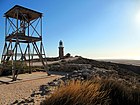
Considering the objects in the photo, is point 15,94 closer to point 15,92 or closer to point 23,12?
point 15,92

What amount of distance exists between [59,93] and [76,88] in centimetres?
47

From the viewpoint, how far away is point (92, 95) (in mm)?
3877

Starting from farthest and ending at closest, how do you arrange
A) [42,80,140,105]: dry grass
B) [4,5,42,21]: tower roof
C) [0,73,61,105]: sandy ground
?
1. [4,5,42,21]: tower roof
2. [0,73,61,105]: sandy ground
3. [42,80,140,105]: dry grass

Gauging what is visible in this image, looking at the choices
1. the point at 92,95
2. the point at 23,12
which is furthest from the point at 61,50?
the point at 92,95

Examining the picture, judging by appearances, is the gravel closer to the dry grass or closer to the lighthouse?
the dry grass

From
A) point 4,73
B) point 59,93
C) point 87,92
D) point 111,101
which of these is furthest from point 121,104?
point 4,73

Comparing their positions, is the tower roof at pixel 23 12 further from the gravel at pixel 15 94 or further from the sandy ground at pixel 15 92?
the gravel at pixel 15 94

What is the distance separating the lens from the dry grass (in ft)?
11.8

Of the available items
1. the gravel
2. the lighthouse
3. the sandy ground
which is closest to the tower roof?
the sandy ground

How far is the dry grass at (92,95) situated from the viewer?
3.58 metres

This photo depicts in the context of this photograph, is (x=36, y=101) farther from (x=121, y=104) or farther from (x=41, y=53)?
(x=41, y=53)

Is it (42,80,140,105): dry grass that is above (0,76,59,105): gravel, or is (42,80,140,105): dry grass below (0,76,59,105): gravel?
above

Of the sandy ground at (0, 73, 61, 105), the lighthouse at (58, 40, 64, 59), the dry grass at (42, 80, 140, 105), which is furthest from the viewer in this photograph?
the lighthouse at (58, 40, 64, 59)

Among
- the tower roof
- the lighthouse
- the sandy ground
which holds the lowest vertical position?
the sandy ground
